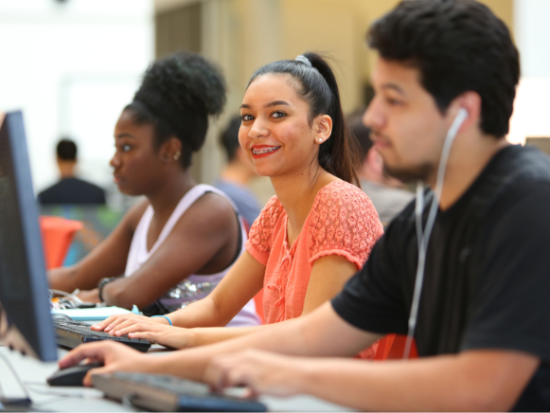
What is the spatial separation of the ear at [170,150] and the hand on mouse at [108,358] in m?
1.22

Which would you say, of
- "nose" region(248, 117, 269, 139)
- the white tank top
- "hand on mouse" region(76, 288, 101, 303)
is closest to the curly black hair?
the white tank top

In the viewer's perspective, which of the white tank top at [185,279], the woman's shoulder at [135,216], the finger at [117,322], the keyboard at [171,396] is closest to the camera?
the keyboard at [171,396]

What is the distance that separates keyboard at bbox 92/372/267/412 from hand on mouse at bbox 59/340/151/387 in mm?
100

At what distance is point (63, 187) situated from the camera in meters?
4.96

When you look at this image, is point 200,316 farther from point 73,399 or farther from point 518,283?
point 518,283

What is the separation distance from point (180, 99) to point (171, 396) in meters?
1.62

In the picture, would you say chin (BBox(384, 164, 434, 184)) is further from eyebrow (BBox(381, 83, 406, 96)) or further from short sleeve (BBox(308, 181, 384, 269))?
short sleeve (BBox(308, 181, 384, 269))

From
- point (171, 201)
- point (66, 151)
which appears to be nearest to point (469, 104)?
point (171, 201)

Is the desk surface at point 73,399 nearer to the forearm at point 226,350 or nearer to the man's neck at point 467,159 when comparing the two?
the forearm at point 226,350

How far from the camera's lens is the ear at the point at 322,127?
1.69 meters

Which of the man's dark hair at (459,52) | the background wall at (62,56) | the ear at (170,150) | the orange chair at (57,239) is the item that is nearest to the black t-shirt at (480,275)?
the man's dark hair at (459,52)

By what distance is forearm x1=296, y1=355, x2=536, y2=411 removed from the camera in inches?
33.4

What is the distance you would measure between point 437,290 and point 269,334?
0.31 metres

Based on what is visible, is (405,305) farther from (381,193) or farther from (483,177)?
(381,193)
